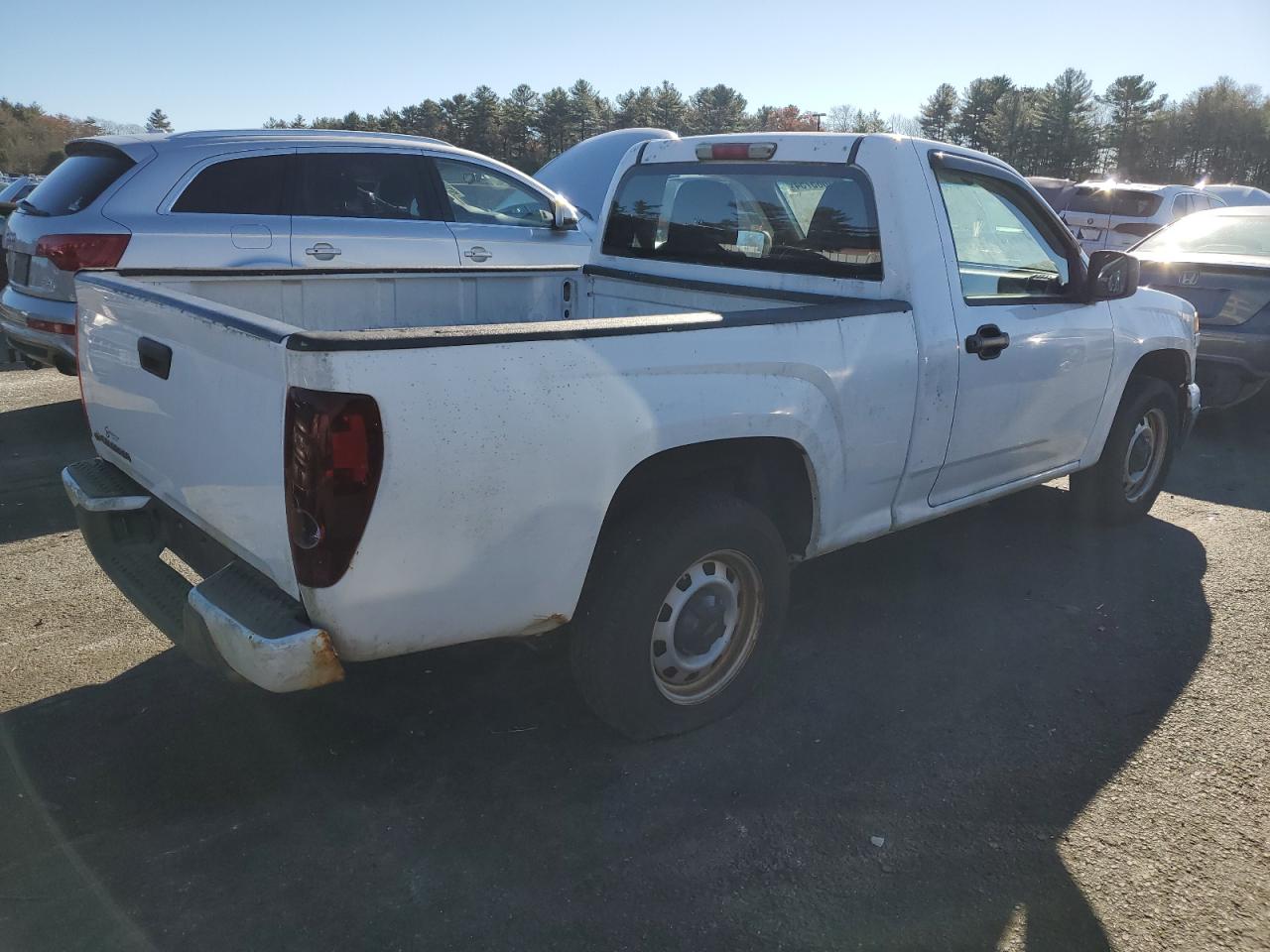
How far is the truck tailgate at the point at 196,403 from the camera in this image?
2328 mm

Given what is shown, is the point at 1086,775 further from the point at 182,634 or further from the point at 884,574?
the point at 182,634

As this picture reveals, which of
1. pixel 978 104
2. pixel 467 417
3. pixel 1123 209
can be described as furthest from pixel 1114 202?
pixel 978 104

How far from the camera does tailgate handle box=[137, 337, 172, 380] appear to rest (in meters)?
2.71

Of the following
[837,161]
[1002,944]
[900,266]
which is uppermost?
[837,161]

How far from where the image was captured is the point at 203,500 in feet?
8.82

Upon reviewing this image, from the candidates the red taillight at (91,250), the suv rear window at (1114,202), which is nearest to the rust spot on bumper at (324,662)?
the red taillight at (91,250)

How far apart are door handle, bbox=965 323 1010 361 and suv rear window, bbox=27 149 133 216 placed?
16.7 feet

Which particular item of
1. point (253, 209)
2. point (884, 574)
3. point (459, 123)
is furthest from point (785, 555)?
point (459, 123)

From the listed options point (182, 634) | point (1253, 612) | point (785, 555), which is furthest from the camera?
point (1253, 612)

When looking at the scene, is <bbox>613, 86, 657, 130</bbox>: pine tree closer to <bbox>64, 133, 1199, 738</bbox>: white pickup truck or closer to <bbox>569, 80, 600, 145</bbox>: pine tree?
<bbox>569, 80, 600, 145</bbox>: pine tree

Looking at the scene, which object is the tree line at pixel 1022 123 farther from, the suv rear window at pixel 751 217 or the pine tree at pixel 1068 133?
the suv rear window at pixel 751 217

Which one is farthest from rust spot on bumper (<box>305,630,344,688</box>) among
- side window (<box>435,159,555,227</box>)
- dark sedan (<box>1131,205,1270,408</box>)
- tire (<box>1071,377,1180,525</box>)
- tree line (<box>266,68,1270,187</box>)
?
tree line (<box>266,68,1270,187</box>)

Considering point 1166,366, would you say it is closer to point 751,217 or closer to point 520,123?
point 751,217

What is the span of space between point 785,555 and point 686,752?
0.73 meters
